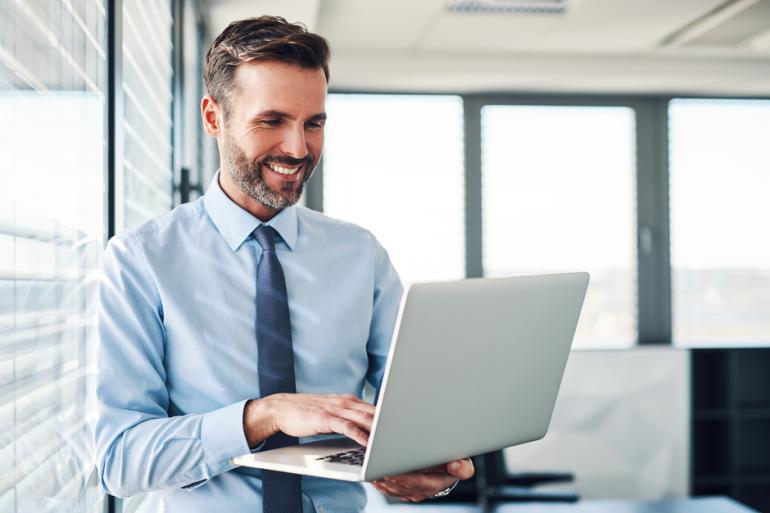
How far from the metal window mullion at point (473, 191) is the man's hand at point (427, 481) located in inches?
134

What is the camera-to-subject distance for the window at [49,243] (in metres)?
0.79

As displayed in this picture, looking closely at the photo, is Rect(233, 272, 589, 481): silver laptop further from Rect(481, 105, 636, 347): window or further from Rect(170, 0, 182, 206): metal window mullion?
Rect(481, 105, 636, 347): window

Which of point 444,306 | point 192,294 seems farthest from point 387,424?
point 192,294

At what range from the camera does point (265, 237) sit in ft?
3.80

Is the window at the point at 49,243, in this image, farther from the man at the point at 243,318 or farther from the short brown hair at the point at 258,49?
the short brown hair at the point at 258,49

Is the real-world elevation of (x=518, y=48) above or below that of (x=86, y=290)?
above

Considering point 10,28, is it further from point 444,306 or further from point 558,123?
point 558,123

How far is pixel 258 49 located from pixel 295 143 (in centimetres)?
15

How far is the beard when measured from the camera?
113 centimetres

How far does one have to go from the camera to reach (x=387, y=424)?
817 mm

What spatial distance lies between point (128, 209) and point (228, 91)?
1.38ft

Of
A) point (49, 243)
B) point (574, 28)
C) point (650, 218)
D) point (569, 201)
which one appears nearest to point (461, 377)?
point (49, 243)

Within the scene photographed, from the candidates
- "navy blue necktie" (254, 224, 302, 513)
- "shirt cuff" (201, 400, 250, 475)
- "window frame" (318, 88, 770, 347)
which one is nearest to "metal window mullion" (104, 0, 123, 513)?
"navy blue necktie" (254, 224, 302, 513)

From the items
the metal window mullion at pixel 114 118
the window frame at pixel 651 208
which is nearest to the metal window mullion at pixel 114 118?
the metal window mullion at pixel 114 118
